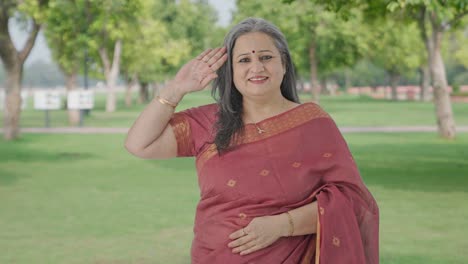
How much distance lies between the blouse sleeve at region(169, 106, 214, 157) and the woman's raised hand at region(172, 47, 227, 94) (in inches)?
5.5

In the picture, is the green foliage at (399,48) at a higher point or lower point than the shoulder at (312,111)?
higher

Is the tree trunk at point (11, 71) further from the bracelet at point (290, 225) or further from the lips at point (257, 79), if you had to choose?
the bracelet at point (290, 225)

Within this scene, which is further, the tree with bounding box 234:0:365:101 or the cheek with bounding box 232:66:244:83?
the tree with bounding box 234:0:365:101

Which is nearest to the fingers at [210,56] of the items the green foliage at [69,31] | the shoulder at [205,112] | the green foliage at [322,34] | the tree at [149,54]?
the shoulder at [205,112]

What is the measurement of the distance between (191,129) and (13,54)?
1983cm

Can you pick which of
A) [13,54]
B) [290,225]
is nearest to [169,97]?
[290,225]

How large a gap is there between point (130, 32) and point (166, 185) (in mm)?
30821

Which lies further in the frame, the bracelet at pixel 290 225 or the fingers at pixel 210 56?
the fingers at pixel 210 56

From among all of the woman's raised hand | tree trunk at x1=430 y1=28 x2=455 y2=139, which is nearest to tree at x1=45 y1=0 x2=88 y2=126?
tree trunk at x1=430 y1=28 x2=455 y2=139

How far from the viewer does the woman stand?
10.2ft

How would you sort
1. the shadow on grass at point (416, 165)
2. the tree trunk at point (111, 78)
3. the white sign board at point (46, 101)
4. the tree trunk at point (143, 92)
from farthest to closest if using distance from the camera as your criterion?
the tree trunk at point (143, 92) → the tree trunk at point (111, 78) → the white sign board at point (46, 101) → the shadow on grass at point (416, 165)

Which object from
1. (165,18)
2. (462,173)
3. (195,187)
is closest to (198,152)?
(195,187)

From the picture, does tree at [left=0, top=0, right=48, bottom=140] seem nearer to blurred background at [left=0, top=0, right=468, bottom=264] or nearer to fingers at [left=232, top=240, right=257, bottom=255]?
blurred background at [left=0, top=0, right=468, bottom=264]

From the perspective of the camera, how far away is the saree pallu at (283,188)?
3111 mm
